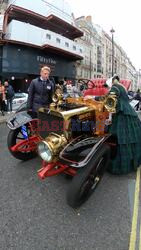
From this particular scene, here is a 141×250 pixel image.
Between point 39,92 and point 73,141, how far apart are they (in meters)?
1.58

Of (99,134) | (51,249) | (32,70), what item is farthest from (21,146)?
(32,70)

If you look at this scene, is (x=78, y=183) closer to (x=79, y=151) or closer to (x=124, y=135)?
(x=79, y=151)

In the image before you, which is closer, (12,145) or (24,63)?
(12,145)

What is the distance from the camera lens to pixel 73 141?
275 cm

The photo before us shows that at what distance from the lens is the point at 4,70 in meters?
18.5

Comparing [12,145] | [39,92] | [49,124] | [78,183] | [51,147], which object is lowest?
[78,183]

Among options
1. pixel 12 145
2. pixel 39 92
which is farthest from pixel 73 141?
pixel 39 92

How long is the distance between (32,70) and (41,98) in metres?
18.5

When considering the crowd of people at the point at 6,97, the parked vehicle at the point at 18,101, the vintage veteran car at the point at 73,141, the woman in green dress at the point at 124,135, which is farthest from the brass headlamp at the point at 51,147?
the parked vehicle at the point at 18,101

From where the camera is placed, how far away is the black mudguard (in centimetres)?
237

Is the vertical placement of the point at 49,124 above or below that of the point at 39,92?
below

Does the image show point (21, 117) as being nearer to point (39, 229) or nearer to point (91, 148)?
point (91, 148)

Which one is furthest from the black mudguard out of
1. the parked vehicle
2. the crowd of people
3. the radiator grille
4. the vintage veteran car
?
the parked vehicle

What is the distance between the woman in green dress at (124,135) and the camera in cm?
320
